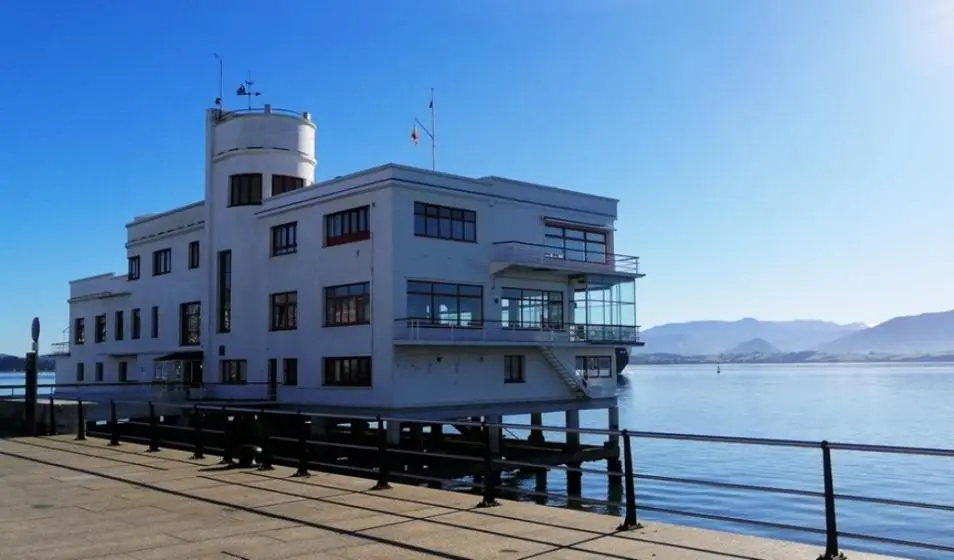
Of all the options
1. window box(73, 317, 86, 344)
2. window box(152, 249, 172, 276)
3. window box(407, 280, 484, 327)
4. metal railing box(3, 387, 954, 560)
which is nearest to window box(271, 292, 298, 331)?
metal railing box(3, 387, 954, 560)

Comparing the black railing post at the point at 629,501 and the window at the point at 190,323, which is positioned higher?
the window at the point at 190,323

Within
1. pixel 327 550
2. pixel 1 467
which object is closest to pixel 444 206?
pixel 1 467

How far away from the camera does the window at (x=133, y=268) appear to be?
5328cm

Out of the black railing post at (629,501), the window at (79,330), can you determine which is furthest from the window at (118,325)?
the black railing post at (629,501)

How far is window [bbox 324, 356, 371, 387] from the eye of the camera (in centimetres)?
3581

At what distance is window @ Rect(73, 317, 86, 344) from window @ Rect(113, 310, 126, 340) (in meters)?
5.64

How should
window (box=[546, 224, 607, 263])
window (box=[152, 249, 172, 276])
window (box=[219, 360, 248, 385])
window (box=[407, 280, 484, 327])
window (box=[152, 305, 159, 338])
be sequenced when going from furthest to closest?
window (box=[152, 305, 159, 338])
window (box=[152, 249, 172, 276])
window (box=[219, 360, 248, 385])
window (box=[546, 224, 607, 263])
window (box=[407, 280, 484, 327])

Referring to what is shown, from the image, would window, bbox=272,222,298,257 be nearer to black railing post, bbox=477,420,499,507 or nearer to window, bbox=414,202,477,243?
window, bbox=414,202,477,243

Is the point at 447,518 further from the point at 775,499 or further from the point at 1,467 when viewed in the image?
the point at 775,499

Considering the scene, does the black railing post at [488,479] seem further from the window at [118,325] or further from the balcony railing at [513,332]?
the window at [118,325]

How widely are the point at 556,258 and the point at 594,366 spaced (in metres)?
6.43

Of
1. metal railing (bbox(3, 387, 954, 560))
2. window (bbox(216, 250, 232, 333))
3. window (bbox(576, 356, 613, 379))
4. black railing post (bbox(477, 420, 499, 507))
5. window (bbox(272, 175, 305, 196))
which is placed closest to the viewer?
metal railing (bbox(3, 387, 954, 560))

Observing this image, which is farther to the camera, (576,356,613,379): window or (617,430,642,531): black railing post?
(576,356,613,379): window

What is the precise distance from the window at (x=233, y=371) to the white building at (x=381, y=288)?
0.30ft
